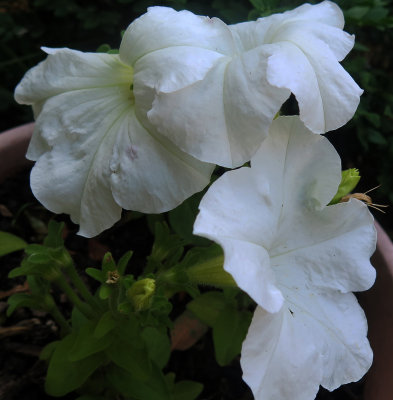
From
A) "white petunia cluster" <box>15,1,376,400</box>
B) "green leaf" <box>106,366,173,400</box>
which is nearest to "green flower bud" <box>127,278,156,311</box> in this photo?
"white petunia cluster" <box>15,1,376,400</box>

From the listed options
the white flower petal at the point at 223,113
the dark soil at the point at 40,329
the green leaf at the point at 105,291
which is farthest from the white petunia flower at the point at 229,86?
the dark soil at the point at 40,329

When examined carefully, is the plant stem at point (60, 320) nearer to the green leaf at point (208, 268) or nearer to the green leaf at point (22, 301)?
the green leaf at point (22, 301)

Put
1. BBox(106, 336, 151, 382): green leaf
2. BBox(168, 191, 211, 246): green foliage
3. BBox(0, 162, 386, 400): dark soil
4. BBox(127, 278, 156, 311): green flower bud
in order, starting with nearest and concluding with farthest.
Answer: BBox(127, 278, 156, 311): green flower bud < BBox(106, 336, 151, 382): green leaf < BBox(168, 191, 211, 246): green foliage < BBox(0, 162, 386, 400): dark soil

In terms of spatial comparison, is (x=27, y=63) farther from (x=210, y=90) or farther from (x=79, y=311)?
(x=210, y=90)

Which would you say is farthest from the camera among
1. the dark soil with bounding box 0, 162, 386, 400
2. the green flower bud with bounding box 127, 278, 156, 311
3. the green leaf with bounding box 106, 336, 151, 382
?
the dark soil with bounding box 0, 162, 386, 400

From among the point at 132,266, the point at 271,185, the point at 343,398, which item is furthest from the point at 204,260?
the point at 343,398

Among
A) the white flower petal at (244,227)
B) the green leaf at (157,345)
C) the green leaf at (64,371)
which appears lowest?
the green leaf at (157,345)

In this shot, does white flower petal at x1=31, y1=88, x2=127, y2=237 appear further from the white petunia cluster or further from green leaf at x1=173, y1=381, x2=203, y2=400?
green leaf at x1=173, y1=381, x2=203, y2=400
